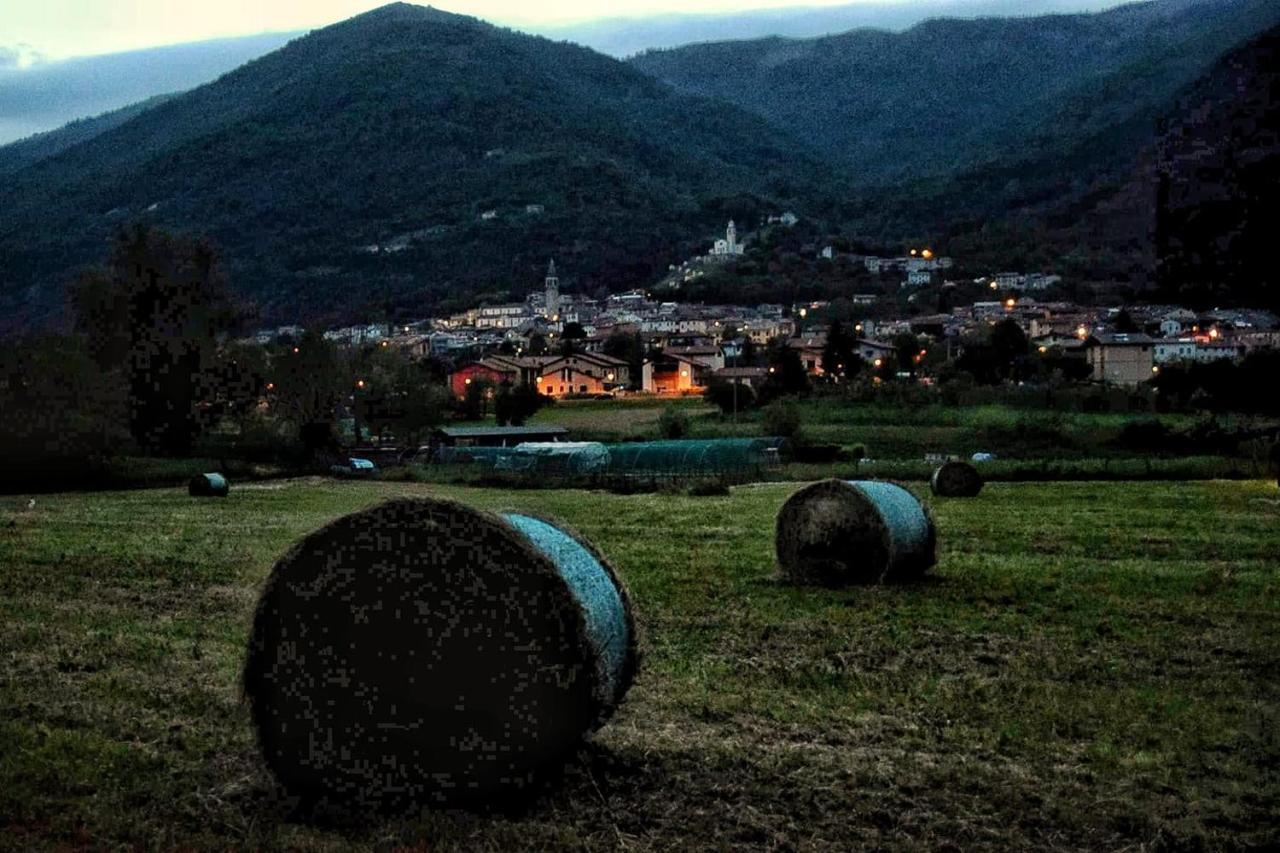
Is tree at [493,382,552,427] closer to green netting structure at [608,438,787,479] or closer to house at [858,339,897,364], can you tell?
green netting structure at [608,438,787,479]

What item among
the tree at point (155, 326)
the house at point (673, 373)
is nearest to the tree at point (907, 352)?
the house at point (673, 373)

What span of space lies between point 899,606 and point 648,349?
10667 cm

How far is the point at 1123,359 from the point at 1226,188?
86.7m

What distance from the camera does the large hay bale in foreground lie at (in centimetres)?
820

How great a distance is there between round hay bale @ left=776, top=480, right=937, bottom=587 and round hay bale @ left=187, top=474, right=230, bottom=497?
75.6ft

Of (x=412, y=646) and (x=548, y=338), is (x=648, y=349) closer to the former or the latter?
(x=548, y=338)

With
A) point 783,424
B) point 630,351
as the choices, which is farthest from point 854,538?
point 630,351

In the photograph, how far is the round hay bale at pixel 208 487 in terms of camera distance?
37469 mm

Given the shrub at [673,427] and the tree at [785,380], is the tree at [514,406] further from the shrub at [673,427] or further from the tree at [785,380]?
the shrub at [673,427]

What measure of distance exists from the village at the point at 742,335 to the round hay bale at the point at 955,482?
42.0 metres

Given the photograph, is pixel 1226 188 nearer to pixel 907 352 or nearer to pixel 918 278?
pixel 907 352

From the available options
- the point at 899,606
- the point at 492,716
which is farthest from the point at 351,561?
the point at 899,606

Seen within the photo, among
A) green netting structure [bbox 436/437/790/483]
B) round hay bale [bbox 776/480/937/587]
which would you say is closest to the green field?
round hay bale [bbox 776/480/937/587]

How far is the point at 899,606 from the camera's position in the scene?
15.2 meters
